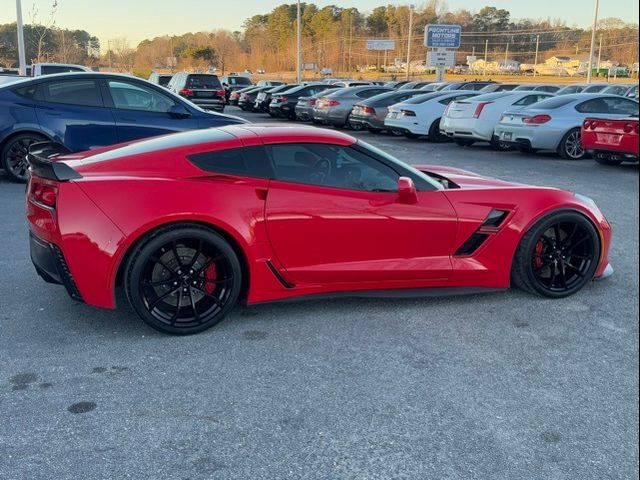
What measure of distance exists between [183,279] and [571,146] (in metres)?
11.4

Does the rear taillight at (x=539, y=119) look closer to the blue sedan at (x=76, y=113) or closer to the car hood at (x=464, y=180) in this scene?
the blue sedan at (x=76, y=113)

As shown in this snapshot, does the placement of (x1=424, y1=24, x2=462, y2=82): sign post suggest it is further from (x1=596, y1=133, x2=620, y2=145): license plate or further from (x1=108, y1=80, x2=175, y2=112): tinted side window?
(x1=108, y1=80, x2=175, y2=112): tinted side window

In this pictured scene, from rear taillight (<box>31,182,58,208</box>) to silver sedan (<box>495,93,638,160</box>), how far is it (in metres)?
11.3

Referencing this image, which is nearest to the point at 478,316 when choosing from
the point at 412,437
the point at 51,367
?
the point at 412,437

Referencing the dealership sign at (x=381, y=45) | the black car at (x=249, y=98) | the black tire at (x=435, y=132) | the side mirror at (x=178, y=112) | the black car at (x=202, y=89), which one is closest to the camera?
the side mirror at (x=178, y=112)

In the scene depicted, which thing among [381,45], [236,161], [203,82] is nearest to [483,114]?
[236,161]

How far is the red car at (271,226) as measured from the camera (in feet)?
12.9

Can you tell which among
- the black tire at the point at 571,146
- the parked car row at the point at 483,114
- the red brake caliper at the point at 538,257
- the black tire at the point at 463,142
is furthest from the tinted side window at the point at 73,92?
the black tire at the point at 463,142

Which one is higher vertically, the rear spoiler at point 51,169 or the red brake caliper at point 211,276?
the rear spoiler at point 51,169

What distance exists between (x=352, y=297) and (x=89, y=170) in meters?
2.00

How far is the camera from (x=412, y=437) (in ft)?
9.65

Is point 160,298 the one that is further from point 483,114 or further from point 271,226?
point 483,114

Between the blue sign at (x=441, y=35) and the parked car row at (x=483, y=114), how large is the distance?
16112 millimetres

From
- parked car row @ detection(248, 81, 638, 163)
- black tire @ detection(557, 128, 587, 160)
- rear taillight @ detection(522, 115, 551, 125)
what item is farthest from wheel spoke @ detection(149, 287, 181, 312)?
black tire @ detection(557, 128, 587, 160)
